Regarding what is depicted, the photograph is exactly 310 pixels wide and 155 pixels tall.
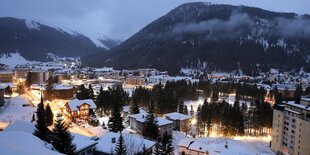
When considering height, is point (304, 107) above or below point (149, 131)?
above

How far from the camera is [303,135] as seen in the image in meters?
46.6

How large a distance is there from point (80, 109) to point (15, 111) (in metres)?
16.4

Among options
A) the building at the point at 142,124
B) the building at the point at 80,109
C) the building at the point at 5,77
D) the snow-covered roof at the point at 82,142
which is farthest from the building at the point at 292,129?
the building at the point at 5,77

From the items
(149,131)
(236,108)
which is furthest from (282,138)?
(149,131)

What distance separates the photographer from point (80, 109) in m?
65.1

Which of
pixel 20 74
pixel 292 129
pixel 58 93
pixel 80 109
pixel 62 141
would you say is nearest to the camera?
pixel 62 141

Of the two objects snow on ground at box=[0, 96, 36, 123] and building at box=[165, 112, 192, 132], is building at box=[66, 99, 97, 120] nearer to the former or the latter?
snow on ground at box=[0, 96, 36, 123]

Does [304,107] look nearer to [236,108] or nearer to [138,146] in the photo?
[236,108]

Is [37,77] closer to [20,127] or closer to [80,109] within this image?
[80,109]

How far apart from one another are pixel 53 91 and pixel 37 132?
56898 mm

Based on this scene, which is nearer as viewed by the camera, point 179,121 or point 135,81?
point 179,121

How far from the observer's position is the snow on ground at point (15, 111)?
59188mm

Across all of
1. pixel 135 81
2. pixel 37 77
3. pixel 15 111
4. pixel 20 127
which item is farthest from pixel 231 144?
pixel 37 77

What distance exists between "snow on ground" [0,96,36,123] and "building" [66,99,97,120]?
892 cm
